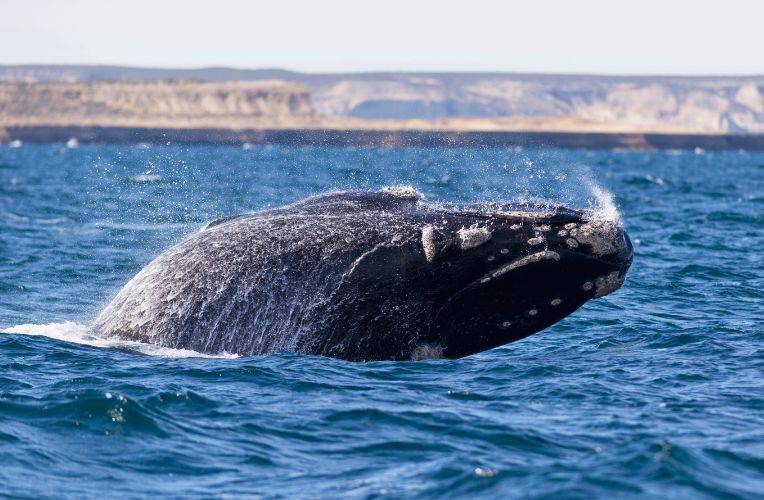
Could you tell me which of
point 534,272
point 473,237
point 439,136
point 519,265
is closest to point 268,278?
point 473,237

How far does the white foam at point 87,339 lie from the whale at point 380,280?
0.10 metres

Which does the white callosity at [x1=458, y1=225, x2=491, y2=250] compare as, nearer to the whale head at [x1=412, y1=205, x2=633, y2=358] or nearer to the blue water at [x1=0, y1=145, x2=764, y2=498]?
the whale head at [x1=412, y1=205, x2=633, y2=358]

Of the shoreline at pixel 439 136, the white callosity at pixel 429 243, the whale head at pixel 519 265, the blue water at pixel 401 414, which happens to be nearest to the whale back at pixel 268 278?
the white callosity at pixel 429 243

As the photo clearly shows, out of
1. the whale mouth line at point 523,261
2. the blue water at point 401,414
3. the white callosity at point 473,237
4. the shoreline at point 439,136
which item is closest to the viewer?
the blue water at point 401,414

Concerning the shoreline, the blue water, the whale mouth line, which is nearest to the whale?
the whale mouth line

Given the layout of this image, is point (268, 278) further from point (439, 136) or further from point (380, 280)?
point (439, 136)

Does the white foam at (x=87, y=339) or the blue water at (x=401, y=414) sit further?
the white foam at (x=87, y=339)

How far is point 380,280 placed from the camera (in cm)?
1078

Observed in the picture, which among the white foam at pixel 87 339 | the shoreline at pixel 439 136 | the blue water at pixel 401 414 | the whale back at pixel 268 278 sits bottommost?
the blue water at pixel 401 414

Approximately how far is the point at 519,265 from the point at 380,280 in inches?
52.7

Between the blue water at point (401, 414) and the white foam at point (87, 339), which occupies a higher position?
the white foam at point (87, 339)

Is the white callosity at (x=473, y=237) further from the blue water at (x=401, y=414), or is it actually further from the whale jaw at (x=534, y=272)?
the blue water at (x=401, y=414)

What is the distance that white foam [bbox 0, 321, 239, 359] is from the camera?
11.5m

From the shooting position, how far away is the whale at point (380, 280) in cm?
1075
